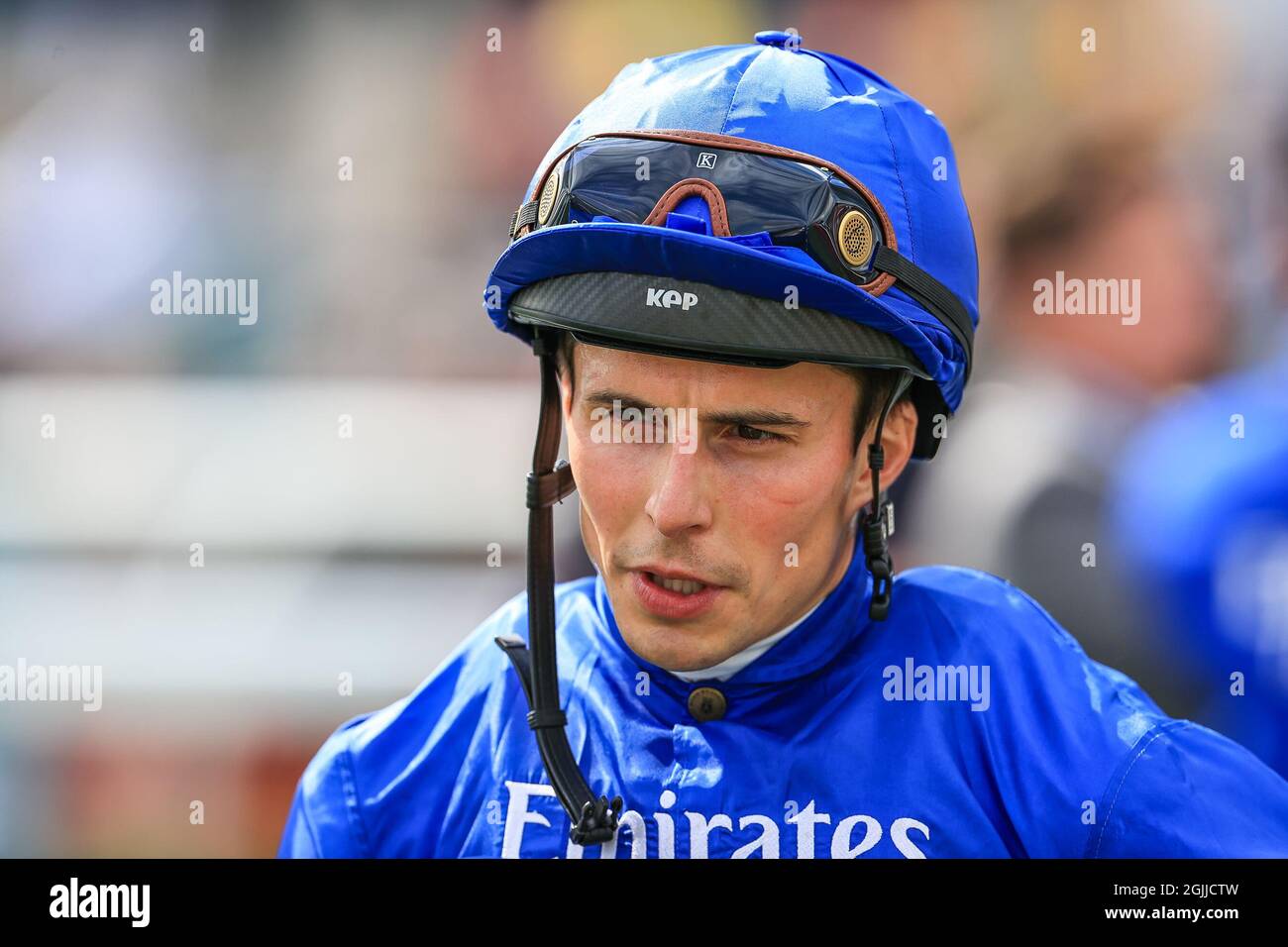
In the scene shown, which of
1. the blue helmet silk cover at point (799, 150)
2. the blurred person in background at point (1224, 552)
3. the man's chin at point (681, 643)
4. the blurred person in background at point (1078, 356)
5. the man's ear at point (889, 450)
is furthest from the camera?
the blurred person in background at point (1078, 356)

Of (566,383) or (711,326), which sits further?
(566,383)

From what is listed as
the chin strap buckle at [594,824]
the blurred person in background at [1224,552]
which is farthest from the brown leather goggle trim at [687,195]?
the blurred person in background at [1224,552]

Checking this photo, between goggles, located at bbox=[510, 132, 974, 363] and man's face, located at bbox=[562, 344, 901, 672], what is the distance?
0.53 feet

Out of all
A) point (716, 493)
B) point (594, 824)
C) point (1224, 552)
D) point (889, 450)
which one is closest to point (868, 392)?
point (889, 450)

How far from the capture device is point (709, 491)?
1564 millimetres

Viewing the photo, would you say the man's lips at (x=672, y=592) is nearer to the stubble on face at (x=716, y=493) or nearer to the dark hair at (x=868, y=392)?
the stubble on face at (x=716, y=493)

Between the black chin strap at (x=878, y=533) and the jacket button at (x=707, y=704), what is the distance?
24cm

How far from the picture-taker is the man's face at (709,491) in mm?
1563

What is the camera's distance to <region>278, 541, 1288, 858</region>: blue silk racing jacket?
1572 mm

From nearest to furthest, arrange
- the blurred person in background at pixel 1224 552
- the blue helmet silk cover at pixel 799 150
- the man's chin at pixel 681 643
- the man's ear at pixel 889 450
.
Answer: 1. the blue helmet silk cover at pixel 799 150
2. the man's chin at pixel 681 643
3. the man's ear at pixel 889 450
4. the blurred person in background at pixel 1224 552

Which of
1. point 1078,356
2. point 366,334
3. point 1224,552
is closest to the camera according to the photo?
point 1224,552

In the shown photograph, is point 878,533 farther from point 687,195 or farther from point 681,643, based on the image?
point 687,195

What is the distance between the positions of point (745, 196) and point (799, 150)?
114 mm
